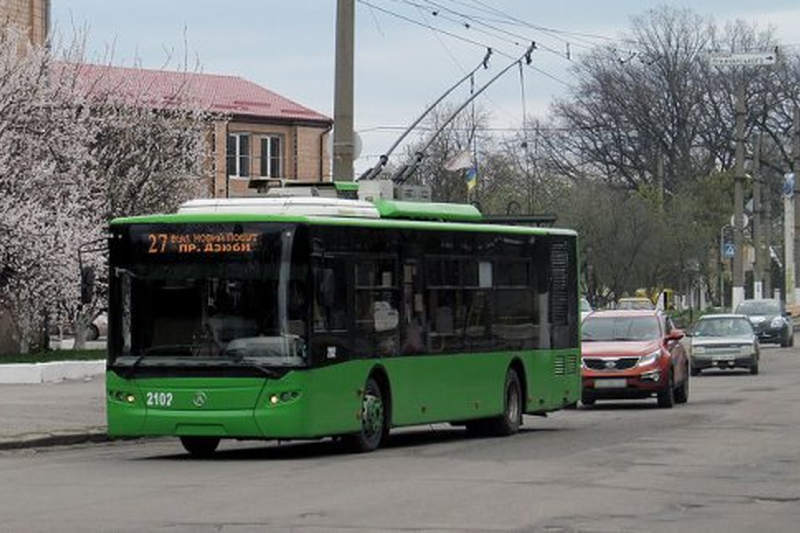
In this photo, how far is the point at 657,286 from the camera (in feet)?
255

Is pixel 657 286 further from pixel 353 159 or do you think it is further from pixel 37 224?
pixel 353 159

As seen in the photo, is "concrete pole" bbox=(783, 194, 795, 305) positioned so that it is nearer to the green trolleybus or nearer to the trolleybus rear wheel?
the green trolleybus

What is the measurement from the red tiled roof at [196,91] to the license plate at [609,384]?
69.5ft

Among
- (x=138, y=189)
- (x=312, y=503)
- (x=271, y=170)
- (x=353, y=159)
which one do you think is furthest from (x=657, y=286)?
(x=312, y=503)

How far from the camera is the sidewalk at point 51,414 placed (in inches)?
909

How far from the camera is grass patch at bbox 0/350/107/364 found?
3984 cm

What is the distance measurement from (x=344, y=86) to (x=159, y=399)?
806 cm

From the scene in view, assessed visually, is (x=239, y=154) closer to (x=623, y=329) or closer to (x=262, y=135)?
(x=262, y=135)

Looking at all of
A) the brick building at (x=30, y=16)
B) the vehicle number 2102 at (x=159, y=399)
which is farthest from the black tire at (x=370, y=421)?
the brick building at (x=30, y=16)

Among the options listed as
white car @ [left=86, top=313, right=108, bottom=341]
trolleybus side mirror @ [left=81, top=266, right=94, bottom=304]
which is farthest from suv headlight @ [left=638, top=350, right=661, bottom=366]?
white car @ [left=86, top=313, right=108, bottom=341]

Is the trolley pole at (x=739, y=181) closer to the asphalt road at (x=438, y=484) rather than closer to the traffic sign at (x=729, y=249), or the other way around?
the traffic sign at (x=729, y=249)

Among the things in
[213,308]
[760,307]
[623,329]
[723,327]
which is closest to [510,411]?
[213,308]

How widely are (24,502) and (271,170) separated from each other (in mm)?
62119

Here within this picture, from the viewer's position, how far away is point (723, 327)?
46.0m
